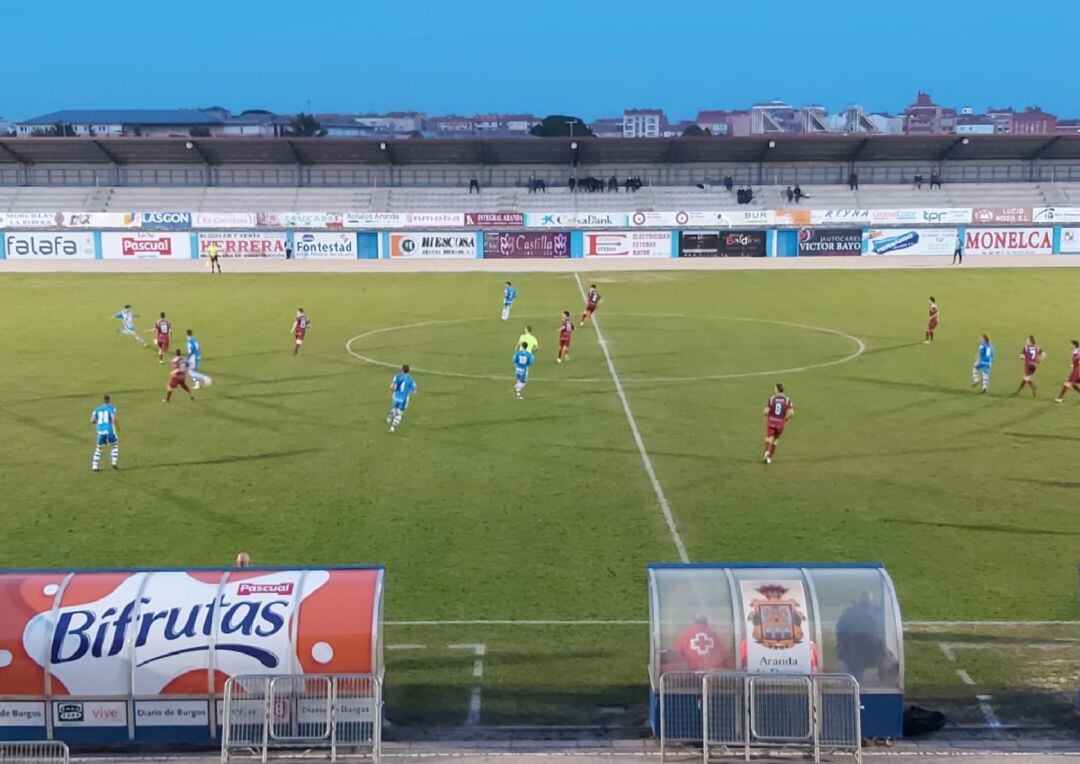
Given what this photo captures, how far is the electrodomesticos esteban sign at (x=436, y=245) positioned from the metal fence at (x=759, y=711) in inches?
2490

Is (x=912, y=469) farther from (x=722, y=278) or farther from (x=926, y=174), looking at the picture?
(x=926, y=174)

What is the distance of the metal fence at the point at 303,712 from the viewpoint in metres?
11.3

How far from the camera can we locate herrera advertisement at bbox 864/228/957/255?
7375 centimetres

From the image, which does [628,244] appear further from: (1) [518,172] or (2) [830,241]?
(1) [518,172]

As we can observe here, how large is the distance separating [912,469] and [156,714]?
1590 centimetres

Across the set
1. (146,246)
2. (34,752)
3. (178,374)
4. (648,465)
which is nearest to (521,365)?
(648,465)

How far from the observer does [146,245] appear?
241ft

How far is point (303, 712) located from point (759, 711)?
4.61 meters

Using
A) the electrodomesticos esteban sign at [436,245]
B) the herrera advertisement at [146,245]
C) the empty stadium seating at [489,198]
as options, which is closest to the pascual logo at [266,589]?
the electrodomesticos esteban sign at [436,245]

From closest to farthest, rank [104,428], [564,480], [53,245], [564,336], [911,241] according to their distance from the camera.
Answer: [564,480] → [104,428] → [564,336] → [53,245] → [911,241]

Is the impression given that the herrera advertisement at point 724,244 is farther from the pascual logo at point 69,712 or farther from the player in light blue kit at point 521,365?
the pascual logo at point 69,712

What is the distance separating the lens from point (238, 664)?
37.8ft

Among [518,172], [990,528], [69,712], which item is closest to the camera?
[69,712]

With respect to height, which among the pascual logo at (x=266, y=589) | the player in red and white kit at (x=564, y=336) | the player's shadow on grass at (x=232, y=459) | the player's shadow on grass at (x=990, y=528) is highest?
the player in red and white kit at (x=564, y=336)
